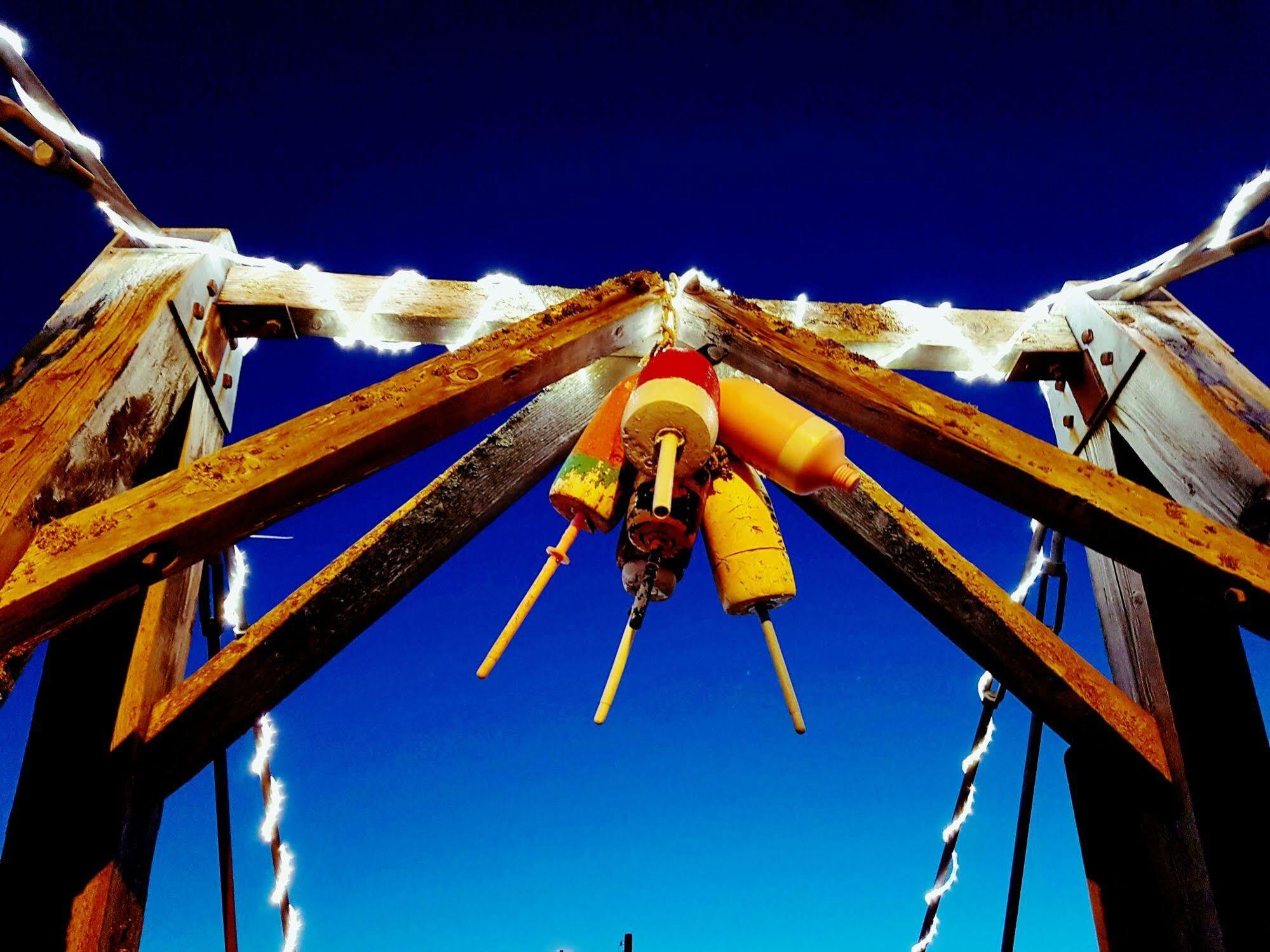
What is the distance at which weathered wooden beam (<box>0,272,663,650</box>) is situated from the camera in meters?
0.94

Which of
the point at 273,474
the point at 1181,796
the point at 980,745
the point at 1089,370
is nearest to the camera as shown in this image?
the point at 273,474

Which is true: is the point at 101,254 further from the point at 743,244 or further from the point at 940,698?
the point at 940,698

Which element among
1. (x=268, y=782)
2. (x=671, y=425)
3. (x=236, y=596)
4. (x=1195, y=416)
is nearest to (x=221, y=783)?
(x=268, y=782)

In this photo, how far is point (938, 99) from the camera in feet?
24.1

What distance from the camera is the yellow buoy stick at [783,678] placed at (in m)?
1.19

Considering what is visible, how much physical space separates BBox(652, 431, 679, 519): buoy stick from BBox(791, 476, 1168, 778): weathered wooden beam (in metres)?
0.87

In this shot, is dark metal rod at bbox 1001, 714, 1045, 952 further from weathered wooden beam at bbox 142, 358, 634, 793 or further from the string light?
the string light

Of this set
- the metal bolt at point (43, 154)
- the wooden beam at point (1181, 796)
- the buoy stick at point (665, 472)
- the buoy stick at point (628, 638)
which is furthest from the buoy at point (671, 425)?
the metal bolt at point (43, 154)

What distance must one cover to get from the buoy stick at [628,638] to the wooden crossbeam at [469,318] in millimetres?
1113

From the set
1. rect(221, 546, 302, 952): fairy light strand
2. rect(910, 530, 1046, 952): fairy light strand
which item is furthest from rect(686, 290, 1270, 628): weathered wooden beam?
rect(221, 546, 302, 952): fairy light strand

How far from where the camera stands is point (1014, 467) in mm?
1341

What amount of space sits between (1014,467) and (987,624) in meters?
0.70

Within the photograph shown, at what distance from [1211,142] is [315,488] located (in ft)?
36.8

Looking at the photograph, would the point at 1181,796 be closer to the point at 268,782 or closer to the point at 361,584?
the point at 361,584
